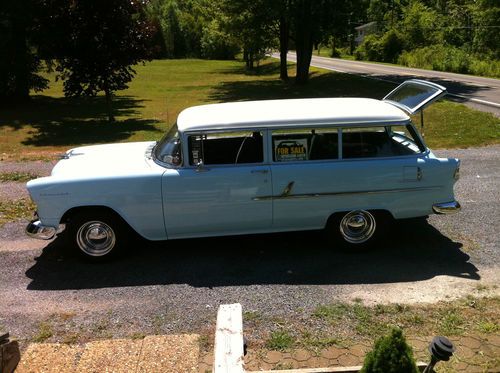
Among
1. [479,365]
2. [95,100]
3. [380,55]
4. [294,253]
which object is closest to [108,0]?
[95,100]

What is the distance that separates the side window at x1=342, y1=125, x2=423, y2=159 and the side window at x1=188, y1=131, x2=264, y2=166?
39.0 inches

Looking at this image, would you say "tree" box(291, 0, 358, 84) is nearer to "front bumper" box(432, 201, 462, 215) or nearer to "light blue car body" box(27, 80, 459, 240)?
"light blue car body" box(27, 80, 459, 240)

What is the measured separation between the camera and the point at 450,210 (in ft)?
18.5

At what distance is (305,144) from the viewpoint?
5543 millimetres

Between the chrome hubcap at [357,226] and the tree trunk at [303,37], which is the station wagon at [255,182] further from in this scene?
the tree trunk at [303,37]

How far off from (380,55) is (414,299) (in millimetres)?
56043

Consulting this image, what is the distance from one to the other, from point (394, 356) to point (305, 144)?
10.4 feet

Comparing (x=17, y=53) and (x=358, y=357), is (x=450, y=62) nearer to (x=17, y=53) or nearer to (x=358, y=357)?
(x=17, y=53)

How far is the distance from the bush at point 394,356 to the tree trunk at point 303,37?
23145 mm

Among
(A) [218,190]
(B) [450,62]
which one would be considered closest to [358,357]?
(A) [218,190]

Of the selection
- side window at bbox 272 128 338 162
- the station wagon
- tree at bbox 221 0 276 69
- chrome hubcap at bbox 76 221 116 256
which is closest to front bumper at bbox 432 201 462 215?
the station wagon

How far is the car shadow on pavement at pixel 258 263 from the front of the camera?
527 centimetres

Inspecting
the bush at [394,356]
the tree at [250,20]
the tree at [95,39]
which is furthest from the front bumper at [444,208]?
the tree at [250,20]

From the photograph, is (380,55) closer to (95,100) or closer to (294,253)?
(95,100)
